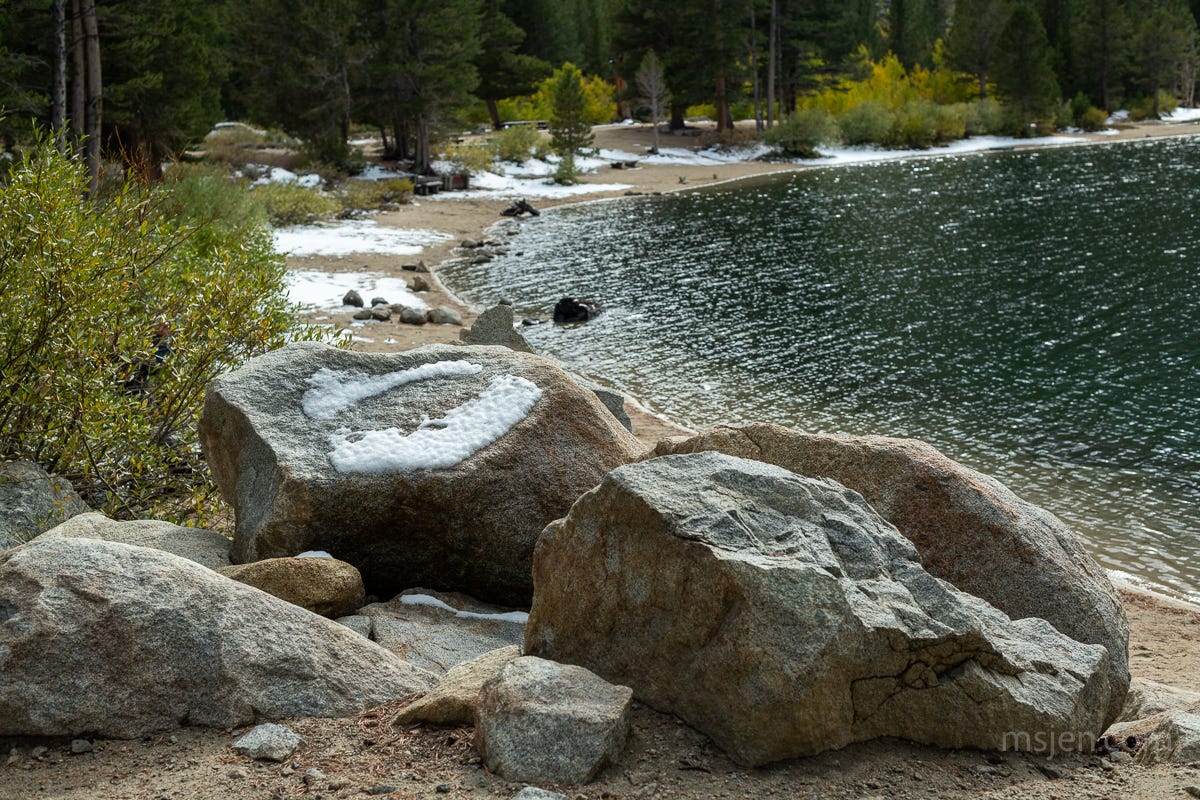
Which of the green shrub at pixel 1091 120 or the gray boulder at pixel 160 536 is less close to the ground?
the green shrub at pixel 1091 120

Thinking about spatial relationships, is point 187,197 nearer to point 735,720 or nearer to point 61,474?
point 61,474

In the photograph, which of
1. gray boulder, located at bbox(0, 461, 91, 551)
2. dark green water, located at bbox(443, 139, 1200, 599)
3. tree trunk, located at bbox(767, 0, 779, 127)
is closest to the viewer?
gray boulder, located at bbox(0, 461, 91, 551)

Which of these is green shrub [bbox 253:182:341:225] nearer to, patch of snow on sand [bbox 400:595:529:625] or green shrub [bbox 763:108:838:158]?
patch of snow on sand [bbox 400:595:529:625]

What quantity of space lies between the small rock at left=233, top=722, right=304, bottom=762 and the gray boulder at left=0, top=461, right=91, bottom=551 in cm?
422

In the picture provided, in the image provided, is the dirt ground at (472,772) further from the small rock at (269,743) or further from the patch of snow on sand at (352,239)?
the patch of snow on sand at (352,239)

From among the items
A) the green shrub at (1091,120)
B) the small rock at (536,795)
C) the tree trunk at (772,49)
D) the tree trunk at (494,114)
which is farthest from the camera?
the green shrub at (1091,120)

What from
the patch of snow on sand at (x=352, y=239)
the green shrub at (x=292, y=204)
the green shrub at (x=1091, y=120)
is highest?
the green shrub at (x=1091, y=120)

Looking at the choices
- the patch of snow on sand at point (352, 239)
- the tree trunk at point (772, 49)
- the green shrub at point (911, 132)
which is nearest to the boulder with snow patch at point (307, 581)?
the patch of snow on sand at point (352, 239)

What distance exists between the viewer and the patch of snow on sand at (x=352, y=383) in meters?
8.70

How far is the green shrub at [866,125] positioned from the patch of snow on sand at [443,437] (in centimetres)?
7628

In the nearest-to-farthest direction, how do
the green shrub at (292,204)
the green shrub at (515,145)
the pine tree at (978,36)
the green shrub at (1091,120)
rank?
the green shrub at (292,204)
the green shrub at (515,145)
the green shrub at (1091,120)
the pine tree at (978,36)

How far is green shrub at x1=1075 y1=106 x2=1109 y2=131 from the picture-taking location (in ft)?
293

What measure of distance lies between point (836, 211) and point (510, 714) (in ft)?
150

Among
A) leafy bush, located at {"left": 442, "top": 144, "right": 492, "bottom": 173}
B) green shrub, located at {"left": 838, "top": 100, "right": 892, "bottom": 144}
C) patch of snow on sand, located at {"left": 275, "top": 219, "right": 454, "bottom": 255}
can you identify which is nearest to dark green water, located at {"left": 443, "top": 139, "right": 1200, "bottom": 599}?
patch of snow on sand, located at {"left": 275, "top": 219, "right": 454, "bottom": 255}
